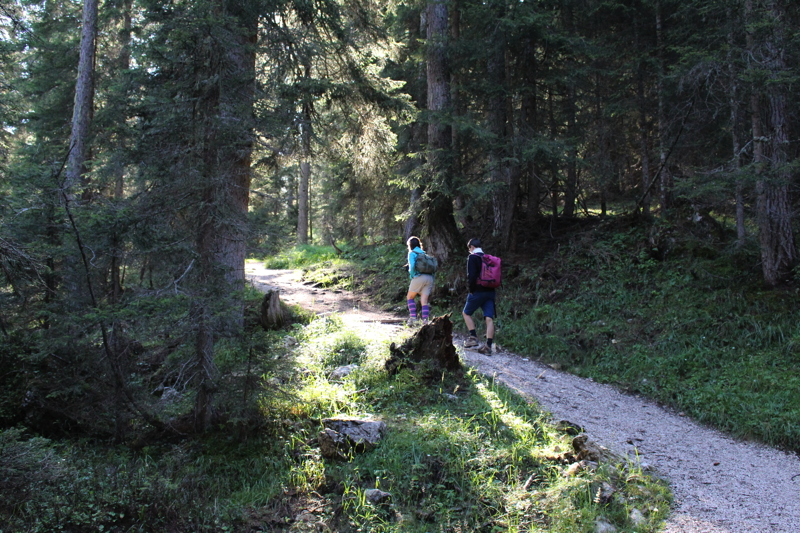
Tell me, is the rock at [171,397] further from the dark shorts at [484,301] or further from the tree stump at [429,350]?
the dark shorts at [484,301]

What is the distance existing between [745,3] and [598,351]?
A: 266 inches

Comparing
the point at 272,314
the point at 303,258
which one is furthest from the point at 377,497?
the point at 303,258

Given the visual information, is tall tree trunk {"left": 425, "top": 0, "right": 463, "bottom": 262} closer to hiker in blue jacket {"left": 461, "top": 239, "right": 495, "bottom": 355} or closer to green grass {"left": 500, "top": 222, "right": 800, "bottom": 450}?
green grass {"left": 500, "top": 222, "right": 800, "bottom": 450}

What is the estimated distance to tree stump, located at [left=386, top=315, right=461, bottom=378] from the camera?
7277 mm

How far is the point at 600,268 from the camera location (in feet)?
37.4

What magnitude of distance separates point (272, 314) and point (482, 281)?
457 centimetres

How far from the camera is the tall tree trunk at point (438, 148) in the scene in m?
11.8

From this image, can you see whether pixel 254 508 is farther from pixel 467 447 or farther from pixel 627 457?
pixel 627 457

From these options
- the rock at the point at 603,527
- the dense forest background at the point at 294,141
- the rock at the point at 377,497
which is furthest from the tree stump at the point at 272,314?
the rock at the point at 603,527

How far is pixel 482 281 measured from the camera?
881cm

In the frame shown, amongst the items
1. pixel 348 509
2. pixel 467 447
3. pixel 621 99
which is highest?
pixel 621 99

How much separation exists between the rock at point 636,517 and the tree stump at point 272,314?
7.48 m

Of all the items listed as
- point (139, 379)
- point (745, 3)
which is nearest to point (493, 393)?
point (139, 379)

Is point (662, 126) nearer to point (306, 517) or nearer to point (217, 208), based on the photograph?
point (217, 208)
